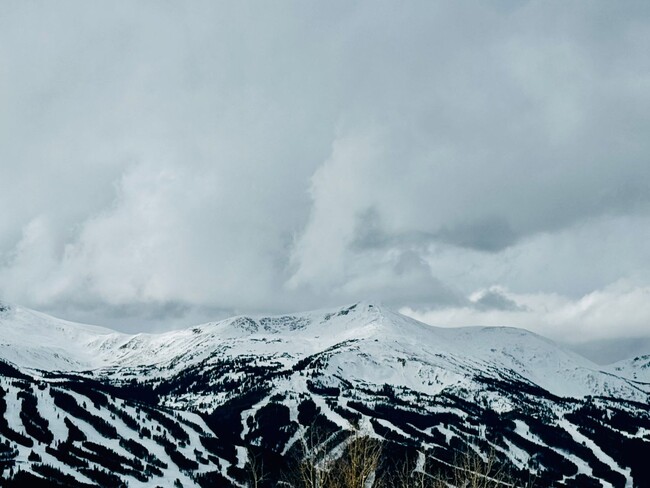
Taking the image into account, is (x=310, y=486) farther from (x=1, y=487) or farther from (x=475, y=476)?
(x=1, y=487)

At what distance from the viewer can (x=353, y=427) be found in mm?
51750

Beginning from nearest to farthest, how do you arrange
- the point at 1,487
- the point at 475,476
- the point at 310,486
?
the point at 310,486 < the point at 475,476 < the point at 1,487

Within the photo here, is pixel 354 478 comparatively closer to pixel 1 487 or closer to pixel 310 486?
pixel 310 486

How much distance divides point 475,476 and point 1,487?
626ft

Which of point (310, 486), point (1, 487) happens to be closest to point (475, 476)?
point (310, 486)

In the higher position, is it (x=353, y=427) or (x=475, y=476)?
(x=353, y=427)

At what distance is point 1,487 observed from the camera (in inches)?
7849

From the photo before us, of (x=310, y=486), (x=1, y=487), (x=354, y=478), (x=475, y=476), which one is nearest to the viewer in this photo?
(x=354, y=478)

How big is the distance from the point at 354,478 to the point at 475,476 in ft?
72.5

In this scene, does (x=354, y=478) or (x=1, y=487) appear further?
(x=1, y=487)

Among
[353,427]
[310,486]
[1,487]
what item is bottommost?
[1,487]

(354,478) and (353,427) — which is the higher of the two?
(353,427)

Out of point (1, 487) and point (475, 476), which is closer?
point (475, 476)

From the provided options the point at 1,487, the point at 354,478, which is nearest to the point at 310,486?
the point at 354,478
